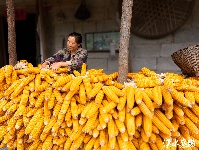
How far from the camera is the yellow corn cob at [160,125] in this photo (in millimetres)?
1910

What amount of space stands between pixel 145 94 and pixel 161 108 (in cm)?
25

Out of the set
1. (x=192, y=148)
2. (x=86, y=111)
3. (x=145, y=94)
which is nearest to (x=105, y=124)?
(x=86, y=111)

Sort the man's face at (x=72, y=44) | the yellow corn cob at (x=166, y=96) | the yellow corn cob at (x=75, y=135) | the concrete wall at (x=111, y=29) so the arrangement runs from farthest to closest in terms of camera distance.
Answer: the concrete wall at (x=111, y=29), the man's face at (x=72, y=44), the yellow corn cob at (x=75, y=135), the yellow corn cob at (x=166, y=96)

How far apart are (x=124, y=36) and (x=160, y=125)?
3.30 ft

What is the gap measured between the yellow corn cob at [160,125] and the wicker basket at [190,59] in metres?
0.76

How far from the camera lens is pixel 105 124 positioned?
194cm

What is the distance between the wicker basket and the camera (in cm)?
226

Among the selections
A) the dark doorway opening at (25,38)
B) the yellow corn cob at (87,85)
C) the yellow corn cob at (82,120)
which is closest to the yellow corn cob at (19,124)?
the yellow corn cob at (82,120)

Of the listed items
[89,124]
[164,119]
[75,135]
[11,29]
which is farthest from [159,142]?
[11,29]

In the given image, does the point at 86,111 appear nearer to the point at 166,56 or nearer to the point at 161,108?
the point at 161,108

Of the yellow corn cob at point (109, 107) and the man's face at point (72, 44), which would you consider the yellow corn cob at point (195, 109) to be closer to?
the yellow corn cob at point (109, 107)

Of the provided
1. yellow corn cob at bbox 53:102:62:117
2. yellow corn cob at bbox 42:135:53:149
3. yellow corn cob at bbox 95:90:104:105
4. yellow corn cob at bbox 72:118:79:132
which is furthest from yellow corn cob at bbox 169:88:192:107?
yellow corn cob at bbox 42:135:53:149

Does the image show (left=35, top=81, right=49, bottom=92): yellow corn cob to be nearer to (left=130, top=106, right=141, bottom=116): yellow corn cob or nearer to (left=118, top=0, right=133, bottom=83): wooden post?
(left=118, top=0, right=133, bottom=83): wooden post

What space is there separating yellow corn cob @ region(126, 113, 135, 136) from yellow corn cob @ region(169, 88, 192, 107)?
42 cm
